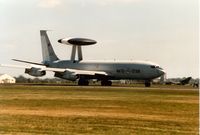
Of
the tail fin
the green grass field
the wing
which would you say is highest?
the tail fin

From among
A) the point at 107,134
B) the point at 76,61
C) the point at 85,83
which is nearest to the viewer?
the point at 107,134

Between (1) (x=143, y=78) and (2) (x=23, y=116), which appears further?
(1) (x=143, y=78)

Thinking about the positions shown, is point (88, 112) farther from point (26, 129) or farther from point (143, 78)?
point (143, 78)

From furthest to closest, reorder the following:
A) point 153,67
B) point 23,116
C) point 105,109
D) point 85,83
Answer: point 85,83
point 153,67
point 105,109
point 23,116

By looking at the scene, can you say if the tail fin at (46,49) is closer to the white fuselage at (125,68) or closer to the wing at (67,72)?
the white fuselage at (125,68)

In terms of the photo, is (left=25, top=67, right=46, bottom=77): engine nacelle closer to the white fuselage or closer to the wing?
the wing

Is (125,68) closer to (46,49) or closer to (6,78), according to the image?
(46,49)

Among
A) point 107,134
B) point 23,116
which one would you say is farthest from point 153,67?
point 107,134

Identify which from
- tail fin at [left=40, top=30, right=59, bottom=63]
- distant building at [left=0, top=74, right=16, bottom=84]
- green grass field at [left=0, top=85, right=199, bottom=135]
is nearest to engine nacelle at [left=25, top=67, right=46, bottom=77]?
tail fin at [left=40, top=30, right=59, bottom=63]

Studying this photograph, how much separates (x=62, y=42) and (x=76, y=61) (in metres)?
4.87

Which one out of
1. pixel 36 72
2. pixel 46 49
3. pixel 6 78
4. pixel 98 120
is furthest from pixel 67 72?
pixel 6 78

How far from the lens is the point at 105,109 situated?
2947 centimetres

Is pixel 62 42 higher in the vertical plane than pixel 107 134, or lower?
higher

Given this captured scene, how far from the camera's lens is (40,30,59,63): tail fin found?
10462cm
